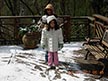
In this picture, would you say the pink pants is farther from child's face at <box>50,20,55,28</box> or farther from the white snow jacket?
child's face at <box>50,20,55,28</box>

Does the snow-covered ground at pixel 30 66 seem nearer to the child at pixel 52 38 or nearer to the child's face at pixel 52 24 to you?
the child at pixel 52 38

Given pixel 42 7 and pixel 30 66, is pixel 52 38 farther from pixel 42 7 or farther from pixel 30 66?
pixel 42 7

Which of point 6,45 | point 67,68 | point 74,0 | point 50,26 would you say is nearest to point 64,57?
point 67,68

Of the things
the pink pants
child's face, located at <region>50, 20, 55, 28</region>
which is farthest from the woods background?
child's face, located at <region>50, 20, 55, 28</region>

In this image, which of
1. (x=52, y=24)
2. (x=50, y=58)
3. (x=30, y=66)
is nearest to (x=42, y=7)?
(x=30, y=66)

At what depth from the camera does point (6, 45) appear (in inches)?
389

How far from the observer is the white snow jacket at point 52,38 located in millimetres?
7117

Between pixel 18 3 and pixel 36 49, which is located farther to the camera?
pixel 18 3

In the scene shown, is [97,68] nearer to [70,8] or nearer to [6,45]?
[6,45]

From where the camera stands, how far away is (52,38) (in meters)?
7.11

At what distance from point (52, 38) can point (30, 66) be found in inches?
37.3

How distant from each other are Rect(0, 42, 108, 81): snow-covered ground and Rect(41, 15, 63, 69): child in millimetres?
465

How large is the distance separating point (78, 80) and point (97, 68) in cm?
105

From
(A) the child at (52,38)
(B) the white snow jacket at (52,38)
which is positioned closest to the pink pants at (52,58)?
(A) the child at (52,38)
